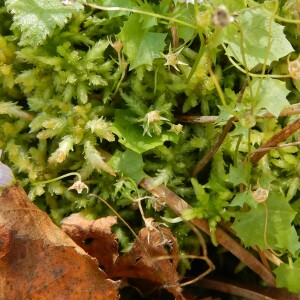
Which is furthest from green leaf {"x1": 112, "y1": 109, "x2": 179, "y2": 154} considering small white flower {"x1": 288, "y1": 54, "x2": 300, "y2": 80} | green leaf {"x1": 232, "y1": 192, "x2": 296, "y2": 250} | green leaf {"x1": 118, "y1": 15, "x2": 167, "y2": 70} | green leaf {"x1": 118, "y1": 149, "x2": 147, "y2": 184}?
small white flower {"x1": 288, "y1": 54, "x2": 300, "y2": 80}

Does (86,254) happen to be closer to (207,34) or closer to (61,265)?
(61,265)

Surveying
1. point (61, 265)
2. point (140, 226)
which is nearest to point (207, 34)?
point (140, 226)

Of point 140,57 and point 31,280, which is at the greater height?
point 140,57

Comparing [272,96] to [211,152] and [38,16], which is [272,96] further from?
[38,16]

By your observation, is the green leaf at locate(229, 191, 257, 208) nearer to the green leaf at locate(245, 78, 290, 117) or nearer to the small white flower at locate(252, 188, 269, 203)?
the small white flower at locate(252, 188, 269, 203)

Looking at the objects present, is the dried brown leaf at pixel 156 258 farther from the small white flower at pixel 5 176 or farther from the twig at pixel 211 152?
the small white flower at pixel 5 176

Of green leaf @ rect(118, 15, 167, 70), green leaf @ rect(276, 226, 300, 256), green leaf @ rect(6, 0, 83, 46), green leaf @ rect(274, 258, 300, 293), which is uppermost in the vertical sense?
green leaf @ rect(6, 0, 83, 46)
